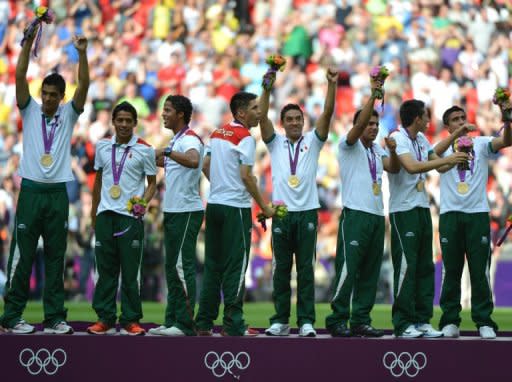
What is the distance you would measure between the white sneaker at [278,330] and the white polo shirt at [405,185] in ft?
4.65

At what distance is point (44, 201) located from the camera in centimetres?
921

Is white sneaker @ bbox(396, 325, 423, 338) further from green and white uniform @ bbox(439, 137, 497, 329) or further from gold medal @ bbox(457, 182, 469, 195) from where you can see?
gold medal @ bbox(457, 182, 469, 195)

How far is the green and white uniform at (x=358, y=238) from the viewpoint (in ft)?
31.1

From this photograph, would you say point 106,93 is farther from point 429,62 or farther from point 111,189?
point 111,189

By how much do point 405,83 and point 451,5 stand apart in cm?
215

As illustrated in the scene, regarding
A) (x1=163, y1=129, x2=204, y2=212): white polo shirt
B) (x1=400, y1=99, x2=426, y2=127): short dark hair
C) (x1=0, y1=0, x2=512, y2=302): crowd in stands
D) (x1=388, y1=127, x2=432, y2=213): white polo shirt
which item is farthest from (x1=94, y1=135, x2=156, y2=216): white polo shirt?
(x1=0, y1=0, x2=512, y2=302): crowd in stands

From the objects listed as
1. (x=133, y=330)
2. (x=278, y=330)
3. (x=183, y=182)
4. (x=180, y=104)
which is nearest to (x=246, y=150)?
(x=183, y=182)

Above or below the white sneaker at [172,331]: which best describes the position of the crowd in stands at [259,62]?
above

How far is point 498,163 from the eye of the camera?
17.7 m

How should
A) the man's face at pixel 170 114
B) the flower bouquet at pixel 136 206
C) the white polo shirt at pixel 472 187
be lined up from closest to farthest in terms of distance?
the flower bouquet at pixel 136 206, the man's face at pixel 170 114, the white polo shirt at pixel 472 187

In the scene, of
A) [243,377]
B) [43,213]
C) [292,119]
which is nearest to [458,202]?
[292,119]

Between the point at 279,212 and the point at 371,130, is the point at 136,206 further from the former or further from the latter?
the point at 371,130

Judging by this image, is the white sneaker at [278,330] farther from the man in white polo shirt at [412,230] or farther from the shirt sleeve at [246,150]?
the shirt sleeve at [246,150]

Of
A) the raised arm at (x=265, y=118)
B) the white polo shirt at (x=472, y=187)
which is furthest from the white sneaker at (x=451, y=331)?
the raised arm at (x=265, y=118)
